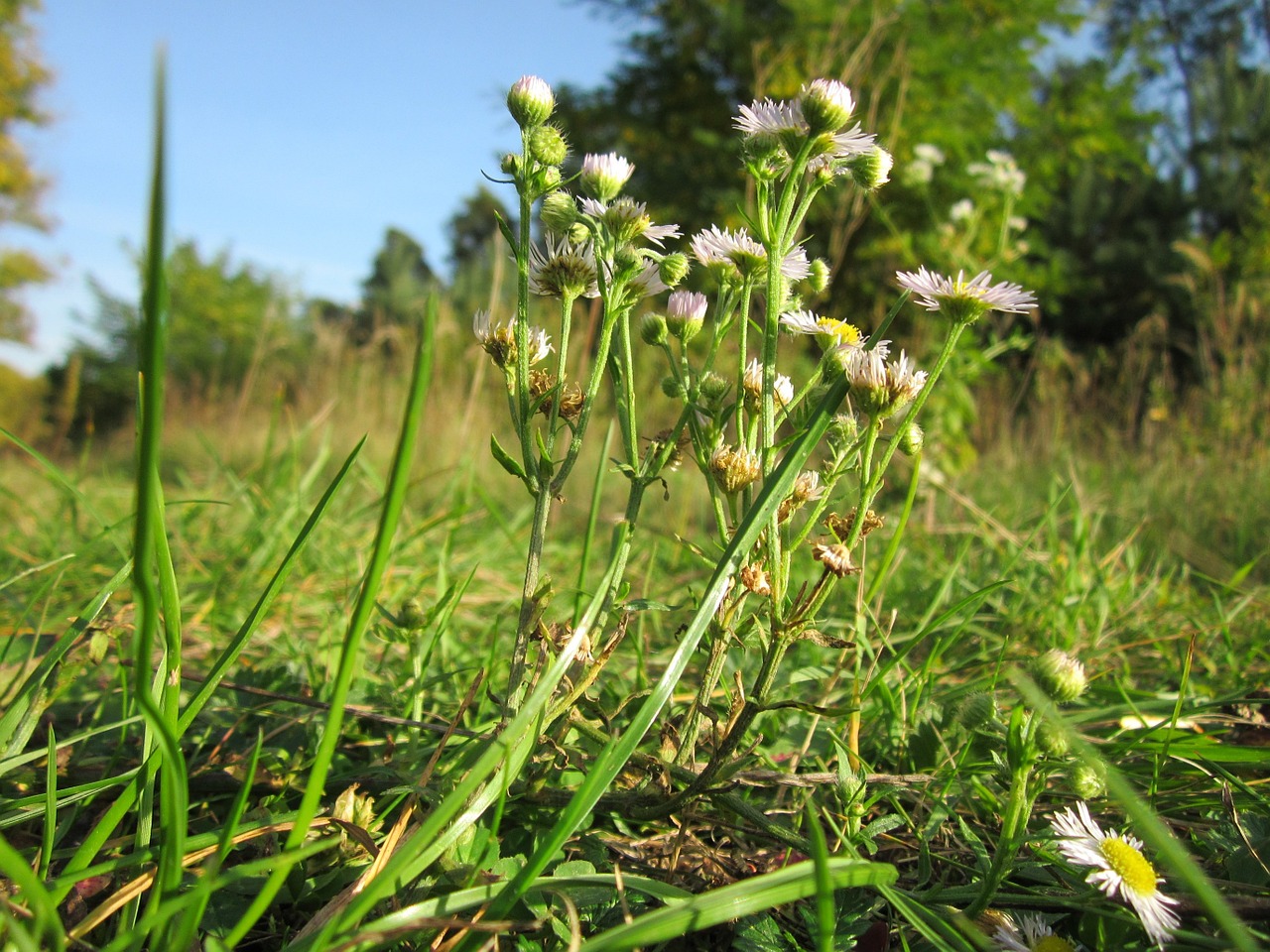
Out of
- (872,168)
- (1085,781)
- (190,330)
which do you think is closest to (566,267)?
(872,168)

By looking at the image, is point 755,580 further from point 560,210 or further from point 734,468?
point 560,210

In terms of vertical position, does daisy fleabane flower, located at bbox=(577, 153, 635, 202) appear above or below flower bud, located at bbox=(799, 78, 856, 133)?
below

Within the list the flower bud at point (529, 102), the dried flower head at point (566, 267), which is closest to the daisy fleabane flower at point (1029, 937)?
the dried flower head at point (566, 267)

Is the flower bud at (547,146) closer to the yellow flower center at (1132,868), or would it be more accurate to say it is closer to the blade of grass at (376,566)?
the blade of grass at (376,566)

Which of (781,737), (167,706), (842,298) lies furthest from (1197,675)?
(842,298)

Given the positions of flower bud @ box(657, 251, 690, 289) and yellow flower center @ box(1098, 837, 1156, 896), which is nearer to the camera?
yellow flower center @ box(1098, 837, 1156, 896)

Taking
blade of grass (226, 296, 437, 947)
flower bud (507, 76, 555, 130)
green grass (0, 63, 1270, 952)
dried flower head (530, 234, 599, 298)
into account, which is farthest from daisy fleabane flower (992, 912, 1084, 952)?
flower bud (507, 76, 555, 130)

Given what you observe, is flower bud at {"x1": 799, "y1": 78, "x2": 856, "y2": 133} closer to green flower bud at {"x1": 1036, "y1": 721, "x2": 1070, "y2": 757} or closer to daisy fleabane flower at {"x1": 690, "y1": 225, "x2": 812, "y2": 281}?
daisy fleabane flower at {"x1": 690, "y1": 225, "x2": 812, "y2": 281}
